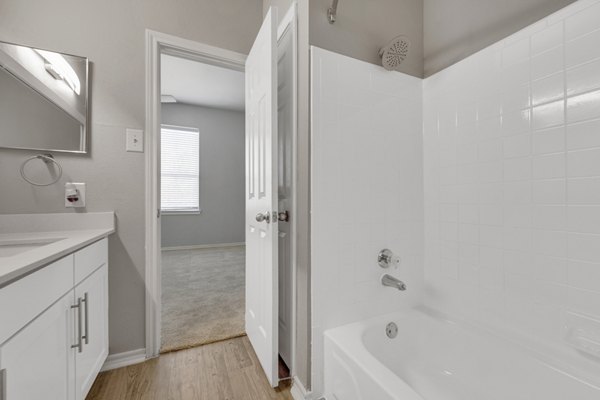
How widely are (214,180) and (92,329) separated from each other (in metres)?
3.86

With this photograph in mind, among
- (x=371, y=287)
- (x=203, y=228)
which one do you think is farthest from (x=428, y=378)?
(x=203, y=228)

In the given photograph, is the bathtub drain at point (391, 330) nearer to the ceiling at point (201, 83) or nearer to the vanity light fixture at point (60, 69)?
the vanity light fixture at point (60, 69)

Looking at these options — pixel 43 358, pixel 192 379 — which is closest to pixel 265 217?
pixel 43 358

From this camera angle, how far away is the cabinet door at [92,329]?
3.40ft

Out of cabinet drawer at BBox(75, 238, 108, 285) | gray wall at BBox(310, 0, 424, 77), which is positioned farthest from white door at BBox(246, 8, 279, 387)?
cabinet drawer at BBox(75, 238, 108, 285)

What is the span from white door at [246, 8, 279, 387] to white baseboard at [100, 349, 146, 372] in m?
0.64

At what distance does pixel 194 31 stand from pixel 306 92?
102 cm

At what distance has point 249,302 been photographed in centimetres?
169

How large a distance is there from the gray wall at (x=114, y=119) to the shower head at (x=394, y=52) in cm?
129

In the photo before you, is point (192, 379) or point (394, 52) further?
point (192, 379)

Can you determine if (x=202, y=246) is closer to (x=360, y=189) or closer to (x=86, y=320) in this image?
(x=86, y=320)

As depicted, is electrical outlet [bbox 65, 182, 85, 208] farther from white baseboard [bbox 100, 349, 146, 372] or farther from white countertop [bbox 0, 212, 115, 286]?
white baseboard [bbox 100, 349, 146, 372]

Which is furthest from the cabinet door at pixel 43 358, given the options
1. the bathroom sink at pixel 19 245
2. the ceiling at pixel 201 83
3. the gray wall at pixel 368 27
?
the ceiling at pixel 201 83

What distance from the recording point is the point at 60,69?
1362mm
